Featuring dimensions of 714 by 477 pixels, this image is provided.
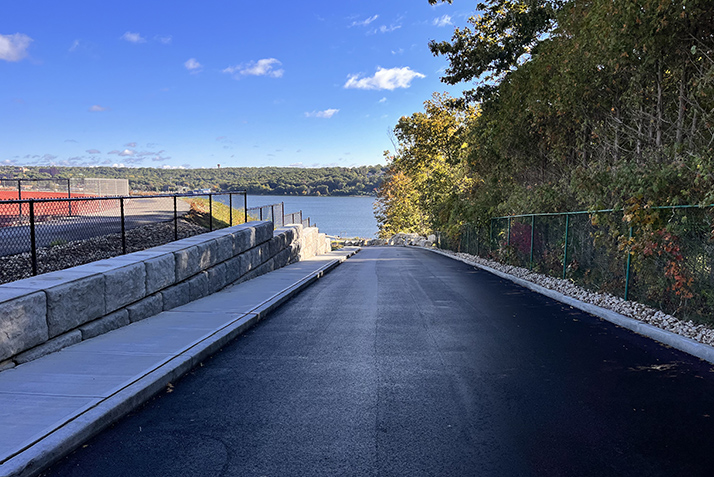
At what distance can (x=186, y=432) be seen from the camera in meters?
4.14

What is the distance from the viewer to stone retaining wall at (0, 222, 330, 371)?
5344 mm

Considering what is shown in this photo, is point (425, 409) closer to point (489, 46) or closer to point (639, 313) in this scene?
point (639, 313)

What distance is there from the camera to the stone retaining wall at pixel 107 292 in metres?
5.34

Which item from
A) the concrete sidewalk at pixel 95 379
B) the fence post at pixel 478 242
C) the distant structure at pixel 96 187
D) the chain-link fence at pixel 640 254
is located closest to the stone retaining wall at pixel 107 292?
the concrete sidewalk at pixel 95 379

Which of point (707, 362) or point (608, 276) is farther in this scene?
point (608, 276)

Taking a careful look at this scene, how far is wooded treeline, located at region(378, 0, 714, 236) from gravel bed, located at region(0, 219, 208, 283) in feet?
33.3

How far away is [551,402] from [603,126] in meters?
9.91

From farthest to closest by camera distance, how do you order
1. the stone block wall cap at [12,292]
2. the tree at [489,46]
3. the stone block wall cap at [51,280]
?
the tree at [489,46] < the stone block wall cap at [51,280] < the stone block wall cap at [12,292]

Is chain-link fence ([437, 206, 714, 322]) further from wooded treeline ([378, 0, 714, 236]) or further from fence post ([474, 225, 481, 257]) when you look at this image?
fence post ([474, 225, 481, 257])

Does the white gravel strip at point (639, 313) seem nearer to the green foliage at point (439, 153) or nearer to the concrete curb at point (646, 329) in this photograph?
the concrete curb at point (646, 329)

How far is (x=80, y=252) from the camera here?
34.4ft

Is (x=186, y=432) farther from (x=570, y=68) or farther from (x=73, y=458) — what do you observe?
(x=570, y=68)

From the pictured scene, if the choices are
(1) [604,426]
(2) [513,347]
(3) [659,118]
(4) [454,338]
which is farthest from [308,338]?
(3) [659,118]

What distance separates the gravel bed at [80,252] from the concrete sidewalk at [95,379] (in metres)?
2.89
